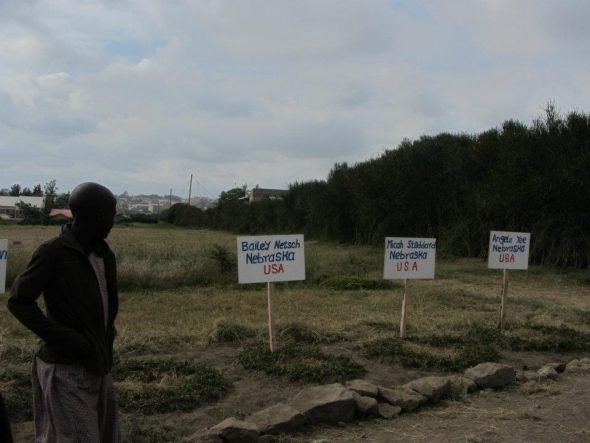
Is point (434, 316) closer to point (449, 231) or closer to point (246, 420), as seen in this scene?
point (246, 420)

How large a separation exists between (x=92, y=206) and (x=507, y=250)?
7081mm

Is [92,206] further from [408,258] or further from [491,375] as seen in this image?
[408,258]

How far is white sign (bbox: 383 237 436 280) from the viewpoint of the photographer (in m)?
7.54

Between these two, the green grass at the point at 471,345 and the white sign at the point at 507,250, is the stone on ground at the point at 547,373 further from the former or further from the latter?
the white sign at the point at 507,250

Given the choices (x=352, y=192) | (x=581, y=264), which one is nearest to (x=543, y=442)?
(x=581, y=264)

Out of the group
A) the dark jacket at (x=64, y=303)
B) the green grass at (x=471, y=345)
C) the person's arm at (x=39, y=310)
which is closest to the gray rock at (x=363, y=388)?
the green grass at (x=471, y=345)

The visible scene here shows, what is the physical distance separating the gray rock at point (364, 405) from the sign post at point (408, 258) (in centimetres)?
269

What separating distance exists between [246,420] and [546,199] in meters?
15.6

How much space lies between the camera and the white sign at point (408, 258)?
754cm

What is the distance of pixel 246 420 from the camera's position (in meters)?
4.30

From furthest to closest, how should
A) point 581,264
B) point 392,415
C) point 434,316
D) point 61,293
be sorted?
1. point 581,264
2. point 434,316
3. point 392,415
4. point 61,293

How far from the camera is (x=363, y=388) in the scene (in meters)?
5.01

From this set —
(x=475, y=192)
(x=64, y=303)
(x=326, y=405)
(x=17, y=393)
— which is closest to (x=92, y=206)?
(x=64, y=303)

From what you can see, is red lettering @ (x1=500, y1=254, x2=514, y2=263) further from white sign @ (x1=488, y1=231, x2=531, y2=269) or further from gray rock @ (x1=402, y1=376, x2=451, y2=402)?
gray rock @ (x1=402, y1=376, x2=451, y2=402)
